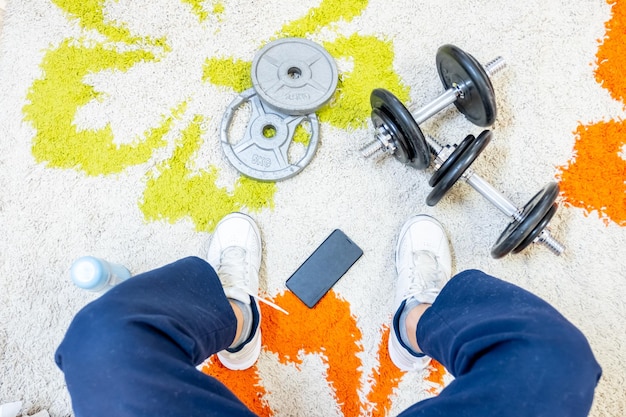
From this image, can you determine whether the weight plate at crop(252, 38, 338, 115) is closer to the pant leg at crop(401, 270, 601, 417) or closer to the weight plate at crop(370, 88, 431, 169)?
the weight plate at crop(370, 88, 431, 169)

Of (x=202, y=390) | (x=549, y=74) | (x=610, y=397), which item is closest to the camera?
(x=202, y=390)

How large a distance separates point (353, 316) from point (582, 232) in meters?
0.51

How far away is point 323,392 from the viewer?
2.94ft

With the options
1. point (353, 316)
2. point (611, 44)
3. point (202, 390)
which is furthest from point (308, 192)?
point (611, 44)

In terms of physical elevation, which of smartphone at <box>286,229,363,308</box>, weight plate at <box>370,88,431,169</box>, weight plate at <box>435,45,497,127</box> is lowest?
smartphone at <box>286,229,363,308</box>

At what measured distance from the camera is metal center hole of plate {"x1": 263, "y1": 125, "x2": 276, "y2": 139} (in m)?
0.98

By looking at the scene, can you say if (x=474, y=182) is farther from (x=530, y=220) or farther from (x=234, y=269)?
(x=234, y=269)

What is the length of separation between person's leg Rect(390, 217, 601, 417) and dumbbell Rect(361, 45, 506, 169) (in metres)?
0.27

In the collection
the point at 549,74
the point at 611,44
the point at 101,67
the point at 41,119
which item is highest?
the point at 611,44

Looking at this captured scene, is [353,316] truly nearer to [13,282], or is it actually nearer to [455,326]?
[455,326]

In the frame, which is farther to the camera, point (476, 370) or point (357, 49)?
point (357, 49)

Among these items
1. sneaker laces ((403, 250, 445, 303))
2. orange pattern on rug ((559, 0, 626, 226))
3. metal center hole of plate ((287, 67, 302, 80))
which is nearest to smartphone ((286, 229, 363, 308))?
sneaker laces ((403, 250, 445, 303))

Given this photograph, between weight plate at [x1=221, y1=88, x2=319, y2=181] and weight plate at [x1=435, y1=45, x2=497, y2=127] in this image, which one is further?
weight plate at [x1=221, y1=88, x2=319, y2=181]

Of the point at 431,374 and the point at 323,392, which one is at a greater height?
the point at 431,374
